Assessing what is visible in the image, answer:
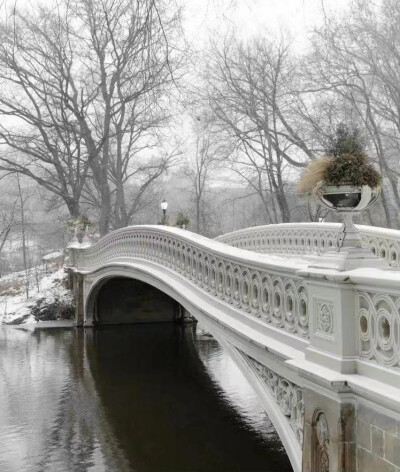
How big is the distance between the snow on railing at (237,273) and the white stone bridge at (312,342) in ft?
0.05

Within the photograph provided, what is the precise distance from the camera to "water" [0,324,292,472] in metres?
9.12

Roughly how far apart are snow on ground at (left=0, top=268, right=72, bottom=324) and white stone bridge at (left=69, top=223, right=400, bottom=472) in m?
14.5

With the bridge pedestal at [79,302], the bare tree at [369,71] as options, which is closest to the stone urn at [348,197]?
the bare tree at [369,71]

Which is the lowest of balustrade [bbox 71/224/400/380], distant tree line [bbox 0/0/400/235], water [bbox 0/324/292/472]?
water [bbox 0/324/292/472]

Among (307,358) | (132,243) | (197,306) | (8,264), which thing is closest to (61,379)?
(132,243)

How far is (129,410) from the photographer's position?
11.8 m

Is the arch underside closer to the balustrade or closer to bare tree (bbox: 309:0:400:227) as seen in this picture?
the balustrade

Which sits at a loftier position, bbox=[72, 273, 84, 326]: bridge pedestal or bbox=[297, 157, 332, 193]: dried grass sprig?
bbox=[297, 157, 332, 193]: dried grass sprig

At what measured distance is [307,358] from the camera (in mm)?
4836

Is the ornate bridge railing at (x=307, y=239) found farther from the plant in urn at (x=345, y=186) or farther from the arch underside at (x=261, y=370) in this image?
the plant in urn at (x=345, y=186)

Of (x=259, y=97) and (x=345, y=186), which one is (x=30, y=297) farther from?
(x=345, y=186)

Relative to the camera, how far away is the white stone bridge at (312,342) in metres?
3.90

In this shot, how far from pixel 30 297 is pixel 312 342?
72.1ft

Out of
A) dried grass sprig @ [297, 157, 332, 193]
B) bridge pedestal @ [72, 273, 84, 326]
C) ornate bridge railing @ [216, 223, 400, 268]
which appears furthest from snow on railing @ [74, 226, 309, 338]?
bridge pedestal @ [72, 273, 84, 326]
